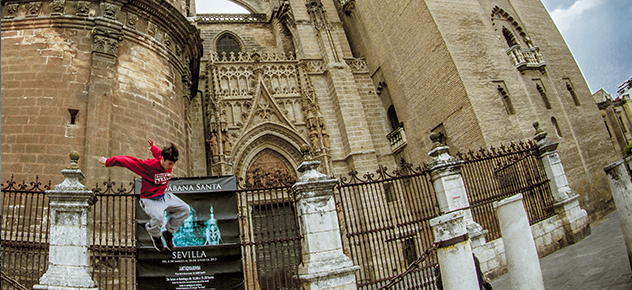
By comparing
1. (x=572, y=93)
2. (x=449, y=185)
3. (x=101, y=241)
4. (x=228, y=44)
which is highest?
(x=228, y=44)

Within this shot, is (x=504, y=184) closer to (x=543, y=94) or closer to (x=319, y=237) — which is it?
(x=319, y=237)

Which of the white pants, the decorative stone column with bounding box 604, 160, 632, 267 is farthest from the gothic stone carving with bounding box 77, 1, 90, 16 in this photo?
the decorative stone column with bounding box 604, 160, 632, 267

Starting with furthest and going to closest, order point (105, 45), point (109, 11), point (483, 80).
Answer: point (483, 80)
point (109, 11)
point (105, 45)

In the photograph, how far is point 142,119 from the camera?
392 inches

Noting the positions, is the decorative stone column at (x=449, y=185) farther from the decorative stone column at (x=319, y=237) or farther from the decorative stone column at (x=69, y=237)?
the decorative stone column at (x=69, y=237)

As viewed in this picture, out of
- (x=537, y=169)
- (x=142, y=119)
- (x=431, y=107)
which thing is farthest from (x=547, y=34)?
(x=142, y=119)

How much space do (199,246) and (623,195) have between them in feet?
20.0

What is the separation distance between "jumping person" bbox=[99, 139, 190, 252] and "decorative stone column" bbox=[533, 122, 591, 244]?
7.80 m

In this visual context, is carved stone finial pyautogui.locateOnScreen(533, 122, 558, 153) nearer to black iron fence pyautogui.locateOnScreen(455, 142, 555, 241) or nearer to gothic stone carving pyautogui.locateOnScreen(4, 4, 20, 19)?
black iron fence pyautogui.locateOnScreen(455, 142, 555, 241)

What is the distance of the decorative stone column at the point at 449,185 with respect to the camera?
6910mm

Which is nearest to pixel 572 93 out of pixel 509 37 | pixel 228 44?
pixel 509 37

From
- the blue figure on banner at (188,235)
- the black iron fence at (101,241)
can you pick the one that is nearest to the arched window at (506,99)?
the black iron fence at (101,241)

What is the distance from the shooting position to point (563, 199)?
864 cm

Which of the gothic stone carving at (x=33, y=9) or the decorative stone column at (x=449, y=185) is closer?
the decorative stone column at (x=449, y=185)
